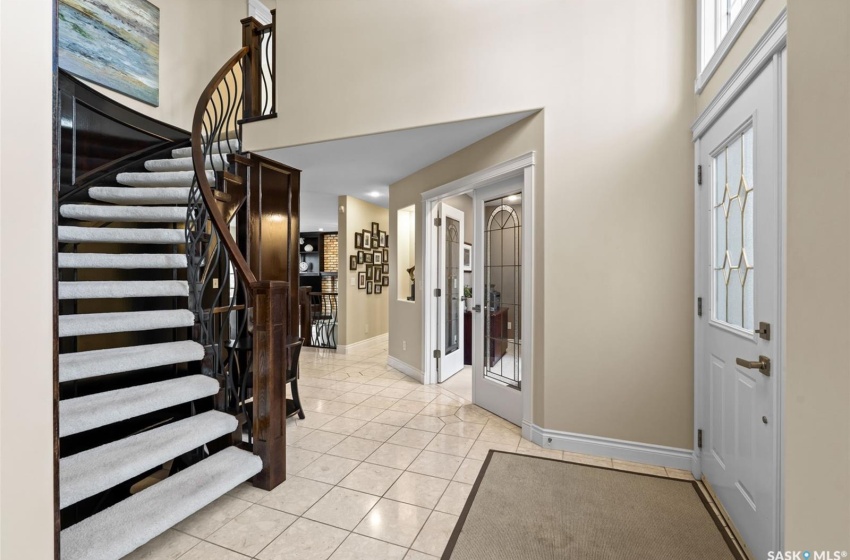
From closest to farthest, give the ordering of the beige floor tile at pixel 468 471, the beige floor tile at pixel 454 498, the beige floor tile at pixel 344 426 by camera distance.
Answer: the beige floor tile at pixel 454 498
the beige floor tile at pixel 468 471
the beige floor tile at pixel 344 426

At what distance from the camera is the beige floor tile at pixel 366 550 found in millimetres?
1654

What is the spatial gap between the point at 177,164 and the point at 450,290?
10.0 feet

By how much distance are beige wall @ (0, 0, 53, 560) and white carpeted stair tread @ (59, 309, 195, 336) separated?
4.33ft

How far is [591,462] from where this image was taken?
8.29 feet

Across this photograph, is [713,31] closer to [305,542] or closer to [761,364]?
[761,364]

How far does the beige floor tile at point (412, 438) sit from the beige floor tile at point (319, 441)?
1.38ft

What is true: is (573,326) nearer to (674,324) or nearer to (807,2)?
(674,324)

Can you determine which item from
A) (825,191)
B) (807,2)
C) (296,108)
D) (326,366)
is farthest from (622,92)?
(326,366)

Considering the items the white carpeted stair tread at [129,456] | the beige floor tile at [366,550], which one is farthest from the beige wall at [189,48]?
the beige floor tile at [366,550]

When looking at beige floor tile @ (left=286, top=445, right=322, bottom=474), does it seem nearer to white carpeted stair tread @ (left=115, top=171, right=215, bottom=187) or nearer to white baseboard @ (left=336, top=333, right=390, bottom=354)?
white carpeted stair tread @ (left=115, top=171, right=215, bottom=187)

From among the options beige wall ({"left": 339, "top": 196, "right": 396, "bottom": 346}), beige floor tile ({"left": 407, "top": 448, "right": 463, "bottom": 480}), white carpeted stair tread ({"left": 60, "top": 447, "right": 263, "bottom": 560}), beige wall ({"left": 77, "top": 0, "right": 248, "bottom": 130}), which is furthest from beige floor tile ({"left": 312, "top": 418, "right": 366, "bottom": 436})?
beige wall ({"left": 77, "top": 0, "right": 248, "bottom": 130})

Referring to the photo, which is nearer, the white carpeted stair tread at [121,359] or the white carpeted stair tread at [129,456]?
the white carpeted stair tread at [129,456]

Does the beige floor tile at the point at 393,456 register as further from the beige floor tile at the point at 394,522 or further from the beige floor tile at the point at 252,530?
the beige floor tile at the point at 252,530

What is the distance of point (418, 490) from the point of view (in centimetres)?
218
